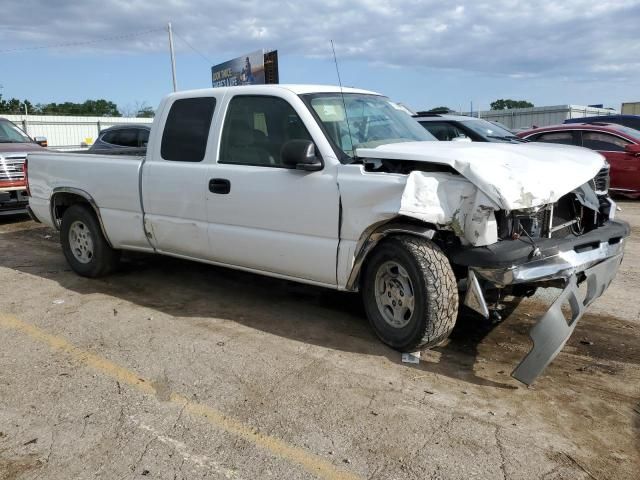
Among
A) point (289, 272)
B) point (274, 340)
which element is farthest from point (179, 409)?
point (289, 272)

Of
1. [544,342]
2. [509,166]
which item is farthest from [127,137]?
[544,342]

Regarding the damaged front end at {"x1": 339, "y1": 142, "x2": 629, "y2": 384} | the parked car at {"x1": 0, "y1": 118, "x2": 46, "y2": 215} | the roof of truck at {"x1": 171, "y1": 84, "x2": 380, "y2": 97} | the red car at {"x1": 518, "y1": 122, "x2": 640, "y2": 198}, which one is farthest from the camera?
the red car at {"x1": 518, "y1": 122, "x2": 640, "y2": 198}

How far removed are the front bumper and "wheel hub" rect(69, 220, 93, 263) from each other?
4.39 meters

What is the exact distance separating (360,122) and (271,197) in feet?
3.16

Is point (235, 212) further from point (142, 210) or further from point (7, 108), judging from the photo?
point (7, 108)

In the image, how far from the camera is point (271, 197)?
4.70 m

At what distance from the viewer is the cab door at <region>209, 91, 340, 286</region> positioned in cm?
445

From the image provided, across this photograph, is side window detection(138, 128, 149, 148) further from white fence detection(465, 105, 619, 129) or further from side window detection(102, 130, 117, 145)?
white fence detection(465, 105, 619, 129)

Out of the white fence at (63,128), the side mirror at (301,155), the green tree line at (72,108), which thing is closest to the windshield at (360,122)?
the side mirror at (301,155)

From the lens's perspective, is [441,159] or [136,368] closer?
[441,159]

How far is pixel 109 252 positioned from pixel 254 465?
4.11 metres

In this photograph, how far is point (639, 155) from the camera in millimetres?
11711

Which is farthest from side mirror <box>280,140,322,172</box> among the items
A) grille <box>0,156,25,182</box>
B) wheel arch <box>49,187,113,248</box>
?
grille <box>0,156,25,182</box>

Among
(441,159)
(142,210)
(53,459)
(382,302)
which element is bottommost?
(53,459)
